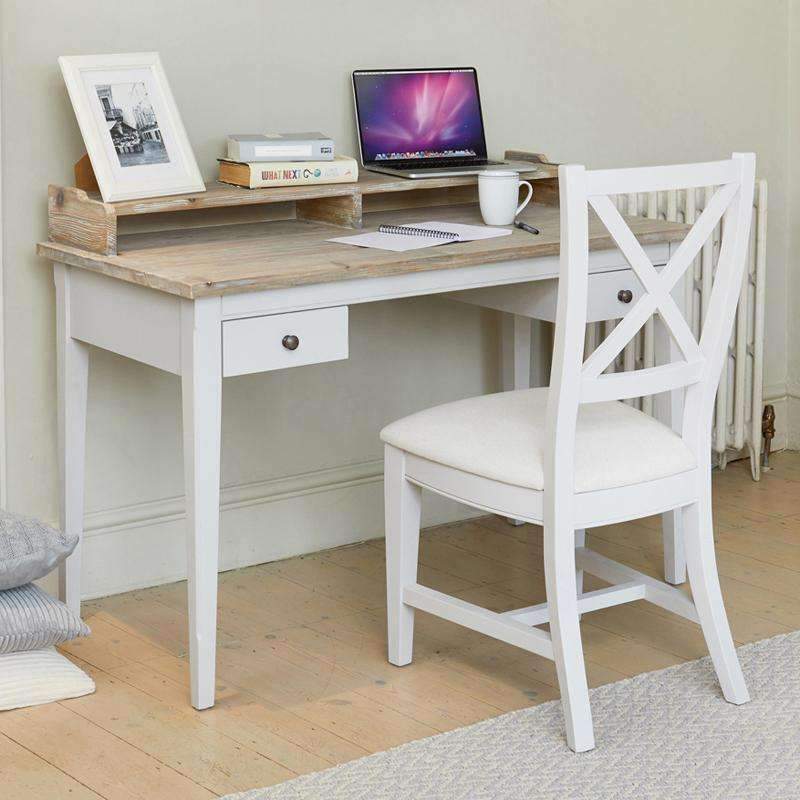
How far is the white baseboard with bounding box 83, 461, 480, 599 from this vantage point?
269cm

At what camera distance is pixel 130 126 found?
2.39 meters

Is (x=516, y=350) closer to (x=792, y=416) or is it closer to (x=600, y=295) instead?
(x=600, y=295)

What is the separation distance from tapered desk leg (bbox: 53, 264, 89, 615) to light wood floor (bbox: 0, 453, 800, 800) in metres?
0.21

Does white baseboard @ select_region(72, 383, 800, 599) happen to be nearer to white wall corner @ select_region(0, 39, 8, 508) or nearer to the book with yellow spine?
white wall corner @ select_region(0, 39, 8, 508)

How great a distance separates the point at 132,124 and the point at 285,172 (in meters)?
0.28

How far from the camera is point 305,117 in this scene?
9.07 ft

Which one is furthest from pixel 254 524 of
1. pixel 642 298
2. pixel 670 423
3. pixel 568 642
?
pixel 642 298

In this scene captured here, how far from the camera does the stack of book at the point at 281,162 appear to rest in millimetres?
2488

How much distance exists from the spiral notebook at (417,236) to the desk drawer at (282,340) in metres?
0.19

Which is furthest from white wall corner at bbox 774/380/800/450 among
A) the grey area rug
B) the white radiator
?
the grey area rug

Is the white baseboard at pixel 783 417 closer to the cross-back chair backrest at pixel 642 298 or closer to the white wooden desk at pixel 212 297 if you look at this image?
the white wooden desk at pixel 212 297

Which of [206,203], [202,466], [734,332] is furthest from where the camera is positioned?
[734,332]

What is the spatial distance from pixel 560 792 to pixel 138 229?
4.22 ft

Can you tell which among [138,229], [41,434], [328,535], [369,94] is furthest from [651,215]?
[41,434]
